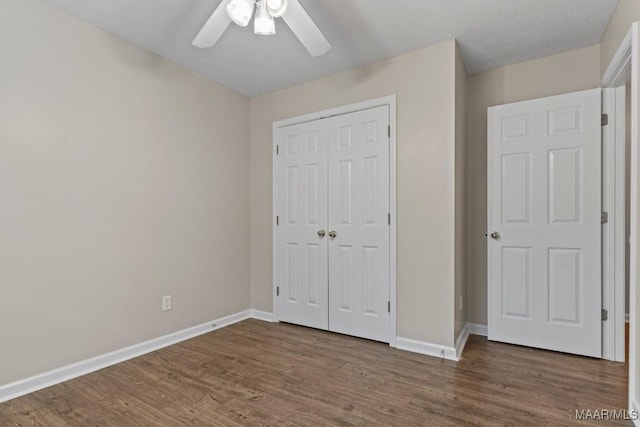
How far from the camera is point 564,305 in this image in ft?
8.77

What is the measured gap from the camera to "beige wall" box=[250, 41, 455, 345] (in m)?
2.61

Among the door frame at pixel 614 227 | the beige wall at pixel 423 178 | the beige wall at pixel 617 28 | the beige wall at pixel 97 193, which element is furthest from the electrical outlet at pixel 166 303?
the beige wall at pixel 617 28

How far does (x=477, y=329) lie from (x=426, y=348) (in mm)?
786

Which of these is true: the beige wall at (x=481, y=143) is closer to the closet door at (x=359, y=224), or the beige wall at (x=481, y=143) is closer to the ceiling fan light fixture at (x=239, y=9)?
the closet door at (x=359, y=224)

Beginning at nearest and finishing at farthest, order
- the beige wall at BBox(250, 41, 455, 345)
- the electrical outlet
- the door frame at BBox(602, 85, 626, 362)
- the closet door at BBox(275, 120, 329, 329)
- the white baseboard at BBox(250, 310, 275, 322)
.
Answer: the door frame at BBox(602, 85, 626, 362) < the beige wall at BBox(250, 41, 455, 345) < the electrical outlet < the closet door at BBox(275, 120, 329, 329) < the white baseboard at BBox(250, 310, 275, 322)

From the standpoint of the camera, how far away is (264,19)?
180 cm

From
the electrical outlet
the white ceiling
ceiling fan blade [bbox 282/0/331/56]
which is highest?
the white ceiling

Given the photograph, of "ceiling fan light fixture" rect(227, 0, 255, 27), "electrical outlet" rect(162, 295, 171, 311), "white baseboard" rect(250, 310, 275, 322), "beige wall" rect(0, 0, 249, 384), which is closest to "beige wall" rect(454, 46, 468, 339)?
"ceiling fan light fixture" rect(227, 0, 255, 27)

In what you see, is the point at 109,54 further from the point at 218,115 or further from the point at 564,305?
the point at 564,305

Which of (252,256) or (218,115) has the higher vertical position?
(218,115)

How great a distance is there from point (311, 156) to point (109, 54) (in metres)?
1.82

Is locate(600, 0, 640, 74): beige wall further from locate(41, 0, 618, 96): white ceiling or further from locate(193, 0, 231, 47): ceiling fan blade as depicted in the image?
locate(193, 0, 231, 47): ceiling fan blade

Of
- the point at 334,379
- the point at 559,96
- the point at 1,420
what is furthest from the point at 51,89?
the point at 559,96

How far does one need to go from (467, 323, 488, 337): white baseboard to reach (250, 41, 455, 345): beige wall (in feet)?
2.40
